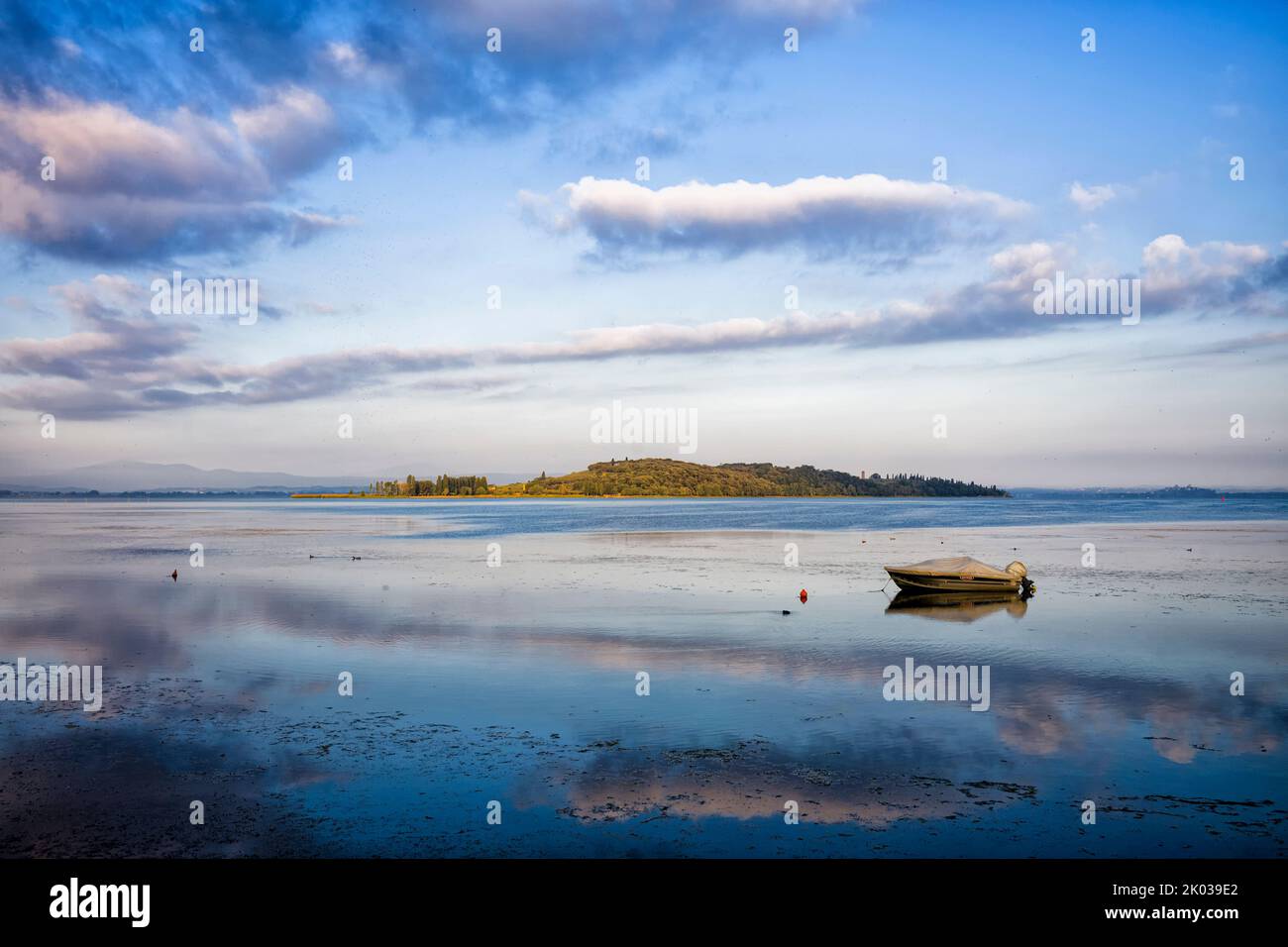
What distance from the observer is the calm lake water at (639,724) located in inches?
428

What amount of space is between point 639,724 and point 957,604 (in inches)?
856

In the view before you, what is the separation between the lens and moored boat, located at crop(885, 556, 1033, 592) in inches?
1368

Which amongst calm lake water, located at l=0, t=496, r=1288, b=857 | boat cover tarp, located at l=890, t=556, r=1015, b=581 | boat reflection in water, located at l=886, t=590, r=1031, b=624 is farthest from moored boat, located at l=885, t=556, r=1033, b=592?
calm lake water, located at l=0, t=496, r=1288, b=857

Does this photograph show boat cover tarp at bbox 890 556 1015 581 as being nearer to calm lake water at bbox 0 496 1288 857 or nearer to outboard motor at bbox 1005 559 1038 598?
outboard motor at bbox 1005 559 1038 598

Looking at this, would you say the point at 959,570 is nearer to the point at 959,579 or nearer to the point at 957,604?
the point at 959,579

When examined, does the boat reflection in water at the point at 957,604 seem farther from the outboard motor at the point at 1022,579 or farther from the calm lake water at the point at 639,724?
the calm lake water at the point at 639,724

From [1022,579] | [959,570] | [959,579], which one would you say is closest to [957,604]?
[959,579]

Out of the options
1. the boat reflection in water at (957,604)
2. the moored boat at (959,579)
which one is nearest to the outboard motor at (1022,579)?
the moored boat at (959,579)

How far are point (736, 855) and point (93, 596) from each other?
3225 centimetres
